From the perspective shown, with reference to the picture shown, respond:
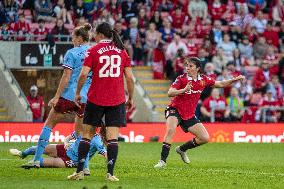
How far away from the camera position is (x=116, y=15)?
3459cm

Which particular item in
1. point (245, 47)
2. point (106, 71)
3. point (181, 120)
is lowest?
point (181, 120)

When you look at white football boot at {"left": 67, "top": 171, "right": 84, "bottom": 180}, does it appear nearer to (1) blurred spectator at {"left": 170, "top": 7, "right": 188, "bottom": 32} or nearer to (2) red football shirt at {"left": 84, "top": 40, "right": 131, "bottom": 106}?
(2) red football shirt at {"left": 84, "top": 40, "right": 131, "bottom": 106}

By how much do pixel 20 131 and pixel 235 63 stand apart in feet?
28.5

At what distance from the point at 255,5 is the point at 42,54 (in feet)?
29.6

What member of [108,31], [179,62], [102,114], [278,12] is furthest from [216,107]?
[108,31]

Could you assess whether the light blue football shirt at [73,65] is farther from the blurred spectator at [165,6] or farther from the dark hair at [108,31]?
the blurred spectator at [165,6]

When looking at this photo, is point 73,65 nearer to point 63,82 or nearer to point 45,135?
point 63,82

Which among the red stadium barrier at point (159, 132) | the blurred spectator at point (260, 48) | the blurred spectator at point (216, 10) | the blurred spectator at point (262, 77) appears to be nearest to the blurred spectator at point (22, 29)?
the red stadium barrier at point (159, 132)

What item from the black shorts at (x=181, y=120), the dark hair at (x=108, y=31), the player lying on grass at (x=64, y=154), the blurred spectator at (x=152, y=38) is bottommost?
the player lying on grass at (x=64, y=154)

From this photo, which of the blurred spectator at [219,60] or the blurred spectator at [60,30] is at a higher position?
the blurred spectator at [60,30]

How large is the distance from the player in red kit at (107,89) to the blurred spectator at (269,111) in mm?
17419

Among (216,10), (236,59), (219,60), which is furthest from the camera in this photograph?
(216,10)

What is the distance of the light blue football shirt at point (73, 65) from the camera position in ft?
54.7

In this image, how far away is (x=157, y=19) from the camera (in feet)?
115
